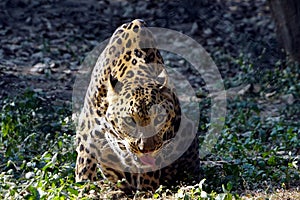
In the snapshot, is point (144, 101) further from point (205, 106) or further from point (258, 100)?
point (258, 100)

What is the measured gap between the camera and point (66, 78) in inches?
444

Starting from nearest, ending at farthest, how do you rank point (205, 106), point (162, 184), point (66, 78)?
1. point (162, 184)
2. point (205, 106)
3. point (66, 78)

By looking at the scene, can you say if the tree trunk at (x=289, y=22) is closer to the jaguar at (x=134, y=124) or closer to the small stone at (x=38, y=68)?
the small stone at (x=38, y=68)

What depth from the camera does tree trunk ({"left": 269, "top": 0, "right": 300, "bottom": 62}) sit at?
1149 centimetres

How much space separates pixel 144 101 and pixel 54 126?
3.08 meters

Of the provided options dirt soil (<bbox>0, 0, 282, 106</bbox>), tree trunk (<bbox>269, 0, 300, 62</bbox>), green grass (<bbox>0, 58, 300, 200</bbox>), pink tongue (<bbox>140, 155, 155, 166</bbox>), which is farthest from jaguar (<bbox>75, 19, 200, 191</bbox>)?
tree trunk (<bbox>269, 0, 300, 62</bbox>)

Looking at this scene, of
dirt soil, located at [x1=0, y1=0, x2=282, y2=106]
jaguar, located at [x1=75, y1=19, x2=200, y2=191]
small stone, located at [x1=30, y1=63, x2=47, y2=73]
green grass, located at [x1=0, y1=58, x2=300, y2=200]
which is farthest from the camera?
dirt soil, located at [x1=0, y1=0, x2=282, y2=106]

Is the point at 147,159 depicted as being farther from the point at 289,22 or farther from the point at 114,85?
the point at 289,22

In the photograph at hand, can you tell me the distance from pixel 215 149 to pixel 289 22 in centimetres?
417

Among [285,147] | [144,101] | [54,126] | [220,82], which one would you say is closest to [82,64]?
[220,82]

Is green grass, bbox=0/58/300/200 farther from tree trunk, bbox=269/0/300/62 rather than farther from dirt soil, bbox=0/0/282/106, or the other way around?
dirt soil, bbox=0/0/282/106

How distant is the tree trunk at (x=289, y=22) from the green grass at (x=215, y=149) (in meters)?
0.39

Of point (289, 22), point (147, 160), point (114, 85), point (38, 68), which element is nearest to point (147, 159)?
point (147, 160)

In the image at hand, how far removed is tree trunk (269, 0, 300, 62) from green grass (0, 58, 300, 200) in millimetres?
394
